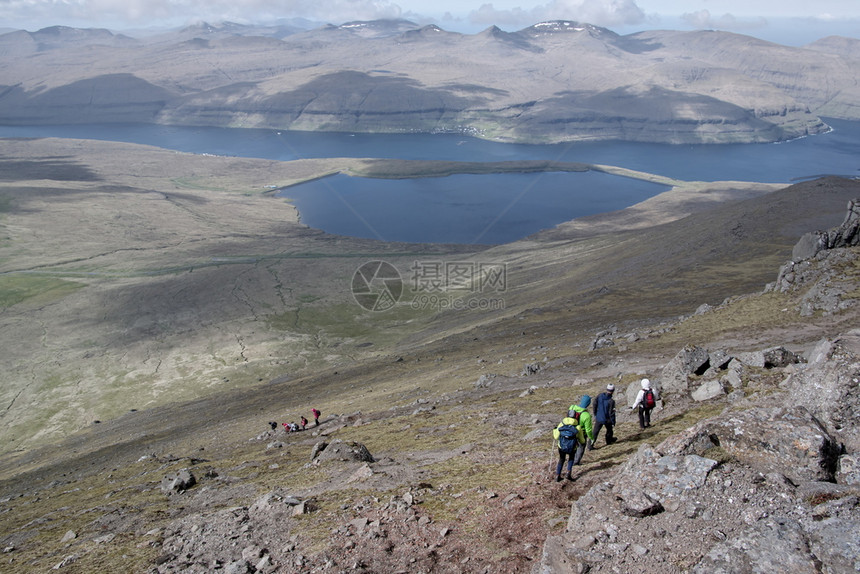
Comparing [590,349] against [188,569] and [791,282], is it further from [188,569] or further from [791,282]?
[188,569]

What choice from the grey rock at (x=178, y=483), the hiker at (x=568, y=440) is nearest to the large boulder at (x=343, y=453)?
the grey rock at (x=178, y=483)

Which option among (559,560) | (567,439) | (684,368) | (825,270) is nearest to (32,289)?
(684,368)

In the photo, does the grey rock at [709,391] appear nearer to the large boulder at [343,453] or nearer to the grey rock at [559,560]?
the grey rock at [559,560]

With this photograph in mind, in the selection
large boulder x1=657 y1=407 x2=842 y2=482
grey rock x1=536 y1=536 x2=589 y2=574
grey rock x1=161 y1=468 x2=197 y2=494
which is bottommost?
grey rock x1=161 y1=468 x2=197 y2=494

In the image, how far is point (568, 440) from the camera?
15.5 meters

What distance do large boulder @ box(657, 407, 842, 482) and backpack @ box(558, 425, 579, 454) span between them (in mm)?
2404

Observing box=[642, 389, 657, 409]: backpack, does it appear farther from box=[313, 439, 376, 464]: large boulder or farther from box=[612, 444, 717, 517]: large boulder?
box=[313, 439, 376, 464]: large boulder

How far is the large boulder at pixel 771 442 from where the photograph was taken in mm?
12469

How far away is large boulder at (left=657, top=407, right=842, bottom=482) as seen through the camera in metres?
12.5

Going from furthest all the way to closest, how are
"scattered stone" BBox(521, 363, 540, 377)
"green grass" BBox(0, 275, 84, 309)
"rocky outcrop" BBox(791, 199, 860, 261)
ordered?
"green grass" BBox(0, 275, 84, 309) < "rocky outcrop" BBox(791, 199, 860, 261) < "scattered stone" BBox(521, 363, 540, 377)

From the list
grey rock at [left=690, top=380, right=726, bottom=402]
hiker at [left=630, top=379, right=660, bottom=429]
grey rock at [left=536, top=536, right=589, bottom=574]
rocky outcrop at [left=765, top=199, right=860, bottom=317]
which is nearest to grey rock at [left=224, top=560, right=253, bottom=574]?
grey rock at [left=536, top=536, right=589, bottom=574]

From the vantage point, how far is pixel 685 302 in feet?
A: 179

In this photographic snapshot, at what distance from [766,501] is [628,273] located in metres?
68.6

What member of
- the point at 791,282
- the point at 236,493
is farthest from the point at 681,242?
the point at 236,493
